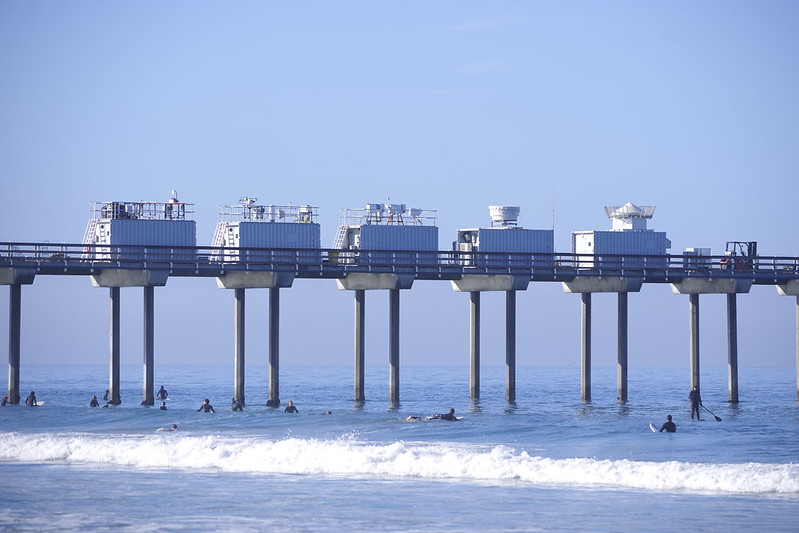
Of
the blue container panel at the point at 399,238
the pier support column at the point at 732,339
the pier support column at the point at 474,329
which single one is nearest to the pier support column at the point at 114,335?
the blue container panel at the point at 399,238

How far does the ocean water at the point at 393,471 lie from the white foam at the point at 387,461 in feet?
0.22

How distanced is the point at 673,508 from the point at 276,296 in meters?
27.3

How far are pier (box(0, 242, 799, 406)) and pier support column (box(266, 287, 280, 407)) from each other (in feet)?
0.14

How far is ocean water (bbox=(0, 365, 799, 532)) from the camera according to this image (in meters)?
32.1

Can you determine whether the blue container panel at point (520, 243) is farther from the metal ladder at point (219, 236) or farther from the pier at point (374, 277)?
the metal ladder at point (219, 236)

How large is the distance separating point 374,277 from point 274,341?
5.09 meters

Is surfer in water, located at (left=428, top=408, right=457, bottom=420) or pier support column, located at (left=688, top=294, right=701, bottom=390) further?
pier support column, located at (left=688, top=294, right=701, bottom=390)

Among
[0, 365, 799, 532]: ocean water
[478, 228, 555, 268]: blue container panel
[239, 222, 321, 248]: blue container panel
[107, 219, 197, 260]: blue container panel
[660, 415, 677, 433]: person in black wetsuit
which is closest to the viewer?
[0, 365, 799, 532]: ocean water

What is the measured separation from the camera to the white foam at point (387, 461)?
37.7 metres

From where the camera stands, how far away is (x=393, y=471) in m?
41.2

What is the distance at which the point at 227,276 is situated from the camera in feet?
190

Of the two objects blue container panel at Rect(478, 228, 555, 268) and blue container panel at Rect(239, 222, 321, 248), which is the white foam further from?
blue container panel at Rect(478, 228, 555, 268)

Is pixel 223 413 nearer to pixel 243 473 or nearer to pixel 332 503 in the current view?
pixel 243 473

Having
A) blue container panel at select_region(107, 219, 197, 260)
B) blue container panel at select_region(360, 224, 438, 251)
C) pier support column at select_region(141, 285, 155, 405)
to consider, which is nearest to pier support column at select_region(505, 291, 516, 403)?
blue container panel at select_region(360, 224, 438, 251)
